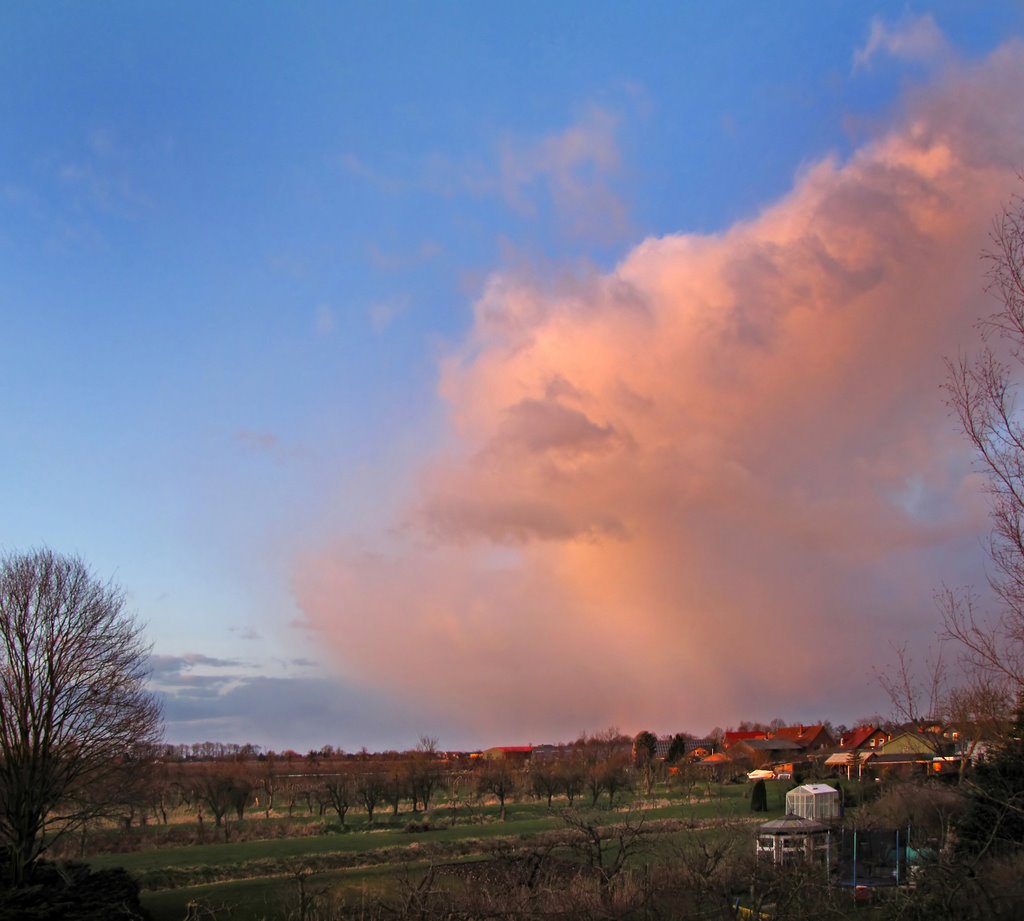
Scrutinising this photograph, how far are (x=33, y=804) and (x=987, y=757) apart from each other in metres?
32.2

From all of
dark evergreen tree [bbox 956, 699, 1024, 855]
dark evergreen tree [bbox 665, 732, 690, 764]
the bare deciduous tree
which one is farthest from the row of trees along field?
dark evergreen tree [bbox 956, 699, 1024, 855]

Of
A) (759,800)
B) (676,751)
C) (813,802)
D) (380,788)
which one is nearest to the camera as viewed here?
(813,802)

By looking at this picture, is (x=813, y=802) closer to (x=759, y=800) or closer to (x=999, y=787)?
(x=999, y=787)

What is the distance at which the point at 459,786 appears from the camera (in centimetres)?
9894

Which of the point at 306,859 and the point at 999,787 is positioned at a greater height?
the point at 999,787

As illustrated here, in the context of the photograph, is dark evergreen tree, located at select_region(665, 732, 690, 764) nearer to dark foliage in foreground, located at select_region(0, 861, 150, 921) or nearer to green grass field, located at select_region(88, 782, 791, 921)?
green grass field, located at select_region(88, 782, 791, 921)

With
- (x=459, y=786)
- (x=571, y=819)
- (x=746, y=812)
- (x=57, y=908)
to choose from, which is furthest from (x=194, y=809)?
(x=571, y=819)

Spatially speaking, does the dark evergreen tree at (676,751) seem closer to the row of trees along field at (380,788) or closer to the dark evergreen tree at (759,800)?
the row of trees along field at (380,788)

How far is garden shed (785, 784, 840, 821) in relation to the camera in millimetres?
35881

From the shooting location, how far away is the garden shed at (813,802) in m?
35.9

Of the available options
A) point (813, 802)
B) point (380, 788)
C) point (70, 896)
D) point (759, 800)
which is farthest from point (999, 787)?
point (380, 788)

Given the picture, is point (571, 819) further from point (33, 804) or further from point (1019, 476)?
point (33, 804)

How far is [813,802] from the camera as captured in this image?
118ft

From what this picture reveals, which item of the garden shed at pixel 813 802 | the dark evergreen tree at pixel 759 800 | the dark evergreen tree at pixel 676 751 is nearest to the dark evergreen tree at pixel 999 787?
the garden shed at pixel 813 802
